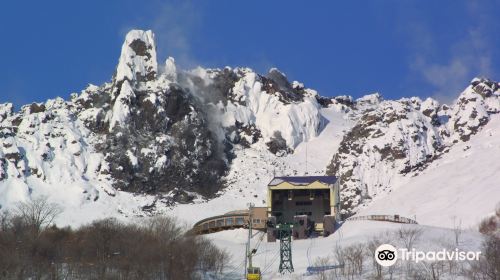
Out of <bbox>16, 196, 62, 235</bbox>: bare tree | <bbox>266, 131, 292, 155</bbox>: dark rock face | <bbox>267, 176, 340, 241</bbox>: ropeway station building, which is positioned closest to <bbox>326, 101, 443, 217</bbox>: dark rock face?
<bbox>266, 131, 292, 155</bbox>: dark rock face

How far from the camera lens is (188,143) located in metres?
168

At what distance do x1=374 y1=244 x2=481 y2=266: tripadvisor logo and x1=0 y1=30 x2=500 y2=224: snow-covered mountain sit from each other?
65.1 metres

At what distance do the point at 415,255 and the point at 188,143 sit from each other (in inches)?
3723

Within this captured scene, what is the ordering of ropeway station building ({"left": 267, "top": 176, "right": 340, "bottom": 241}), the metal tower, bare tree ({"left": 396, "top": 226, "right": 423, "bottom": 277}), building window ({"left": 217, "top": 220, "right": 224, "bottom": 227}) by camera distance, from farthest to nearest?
ropeway station building ({"left": 267, "top": 176, "right": 340, "bottom": 241}) < building window ({"left": 217, "top": 220, "right": 224, "bottom": 227}) < bare tree ({"left": 396, "top": 226, "right": 423, "bottom": 277}) < the metal tower

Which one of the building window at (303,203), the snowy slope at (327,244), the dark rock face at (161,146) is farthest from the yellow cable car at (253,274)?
the dark rock face at (161,146)

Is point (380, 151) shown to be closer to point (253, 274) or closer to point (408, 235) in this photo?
point (408, 235)

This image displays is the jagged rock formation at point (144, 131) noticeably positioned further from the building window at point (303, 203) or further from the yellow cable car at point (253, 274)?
the yellow cable car at point (253, 274)

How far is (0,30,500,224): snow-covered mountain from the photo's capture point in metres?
150

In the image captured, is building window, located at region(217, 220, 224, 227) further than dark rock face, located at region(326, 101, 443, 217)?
No

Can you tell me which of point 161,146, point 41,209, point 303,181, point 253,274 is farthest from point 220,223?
point 161,146

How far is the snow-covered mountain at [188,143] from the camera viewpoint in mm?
150125

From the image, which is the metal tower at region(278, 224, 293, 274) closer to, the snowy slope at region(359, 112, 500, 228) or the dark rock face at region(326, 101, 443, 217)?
the snowy slope at region(359, 112, 500, 228)

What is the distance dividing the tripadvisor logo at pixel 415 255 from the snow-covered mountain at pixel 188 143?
214 feet

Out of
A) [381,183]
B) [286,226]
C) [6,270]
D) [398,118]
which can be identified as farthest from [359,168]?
[6,270]
